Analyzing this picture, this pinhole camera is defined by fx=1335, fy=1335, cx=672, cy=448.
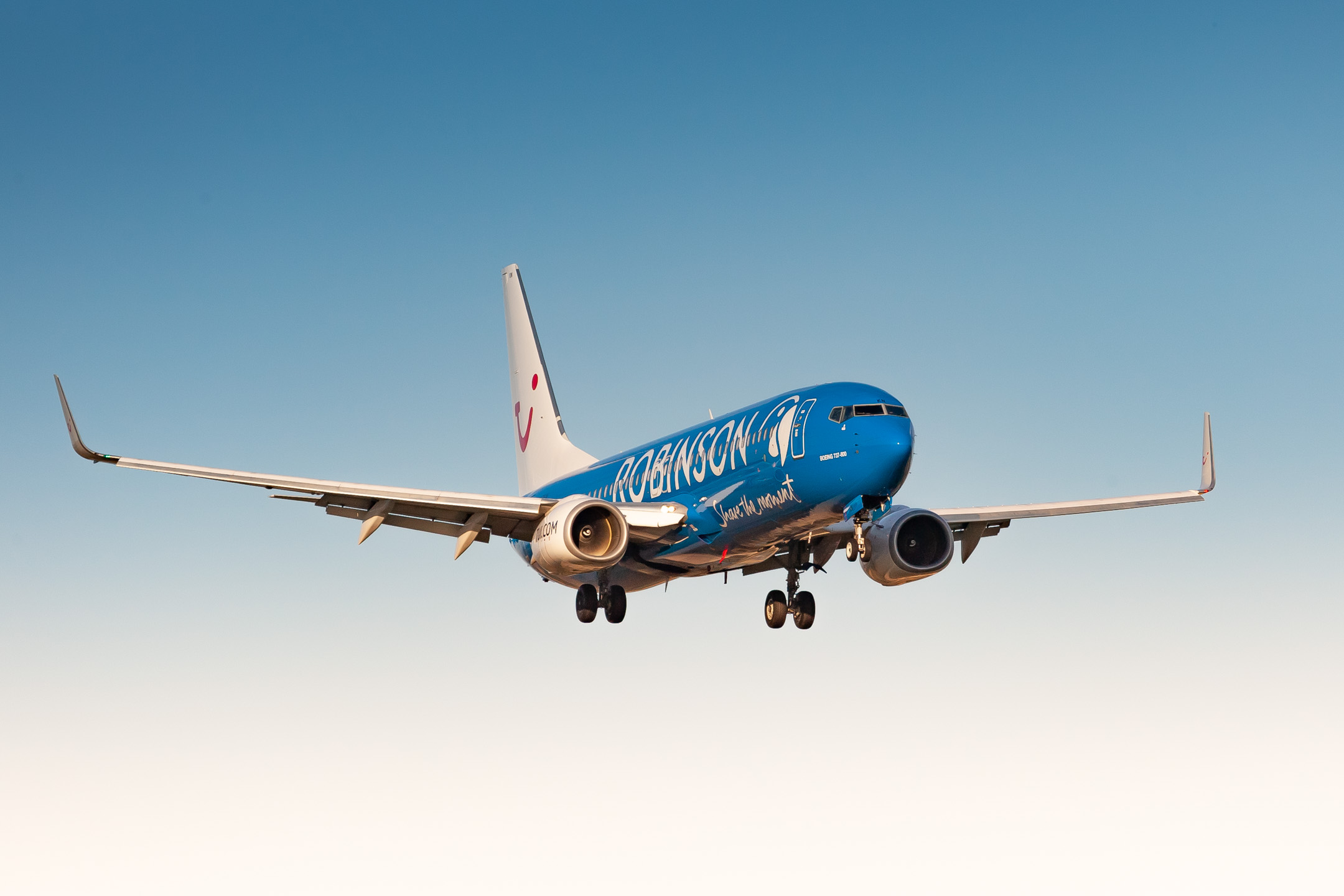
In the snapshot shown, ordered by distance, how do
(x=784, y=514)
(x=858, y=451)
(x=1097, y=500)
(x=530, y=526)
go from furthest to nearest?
1. (x=1097, y=500)
2. (x=530, y=526)
3. (x=784, y=514)
4. (x=858, y=451)

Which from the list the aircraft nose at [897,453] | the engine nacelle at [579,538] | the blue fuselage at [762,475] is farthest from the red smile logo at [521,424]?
the aircraft nose at [897,453]

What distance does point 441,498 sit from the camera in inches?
1396

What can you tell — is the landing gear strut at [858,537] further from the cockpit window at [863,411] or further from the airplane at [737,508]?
the cockpit window at [863,411]

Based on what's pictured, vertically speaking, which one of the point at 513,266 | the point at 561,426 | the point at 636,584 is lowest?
the point at 636,584

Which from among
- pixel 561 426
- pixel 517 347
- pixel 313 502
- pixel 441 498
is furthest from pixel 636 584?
pixel 517 347

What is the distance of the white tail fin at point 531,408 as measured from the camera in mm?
50656

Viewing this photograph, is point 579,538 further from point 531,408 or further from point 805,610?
point 531,408

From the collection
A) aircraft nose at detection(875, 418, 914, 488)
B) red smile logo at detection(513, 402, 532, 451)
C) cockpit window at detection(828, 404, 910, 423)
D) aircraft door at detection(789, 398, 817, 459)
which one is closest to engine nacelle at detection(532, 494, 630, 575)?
aircraft door at detection(789, 398, 817, 459)

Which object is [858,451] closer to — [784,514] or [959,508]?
[784,514]

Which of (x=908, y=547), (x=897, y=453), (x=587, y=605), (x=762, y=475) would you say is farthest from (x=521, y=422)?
(x=897, y=453)

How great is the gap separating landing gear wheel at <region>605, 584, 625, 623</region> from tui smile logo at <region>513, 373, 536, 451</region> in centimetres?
1594

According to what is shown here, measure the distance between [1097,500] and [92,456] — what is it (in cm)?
2894

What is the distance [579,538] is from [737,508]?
432 centimetres

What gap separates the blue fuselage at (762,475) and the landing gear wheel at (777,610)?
1.85 meters
